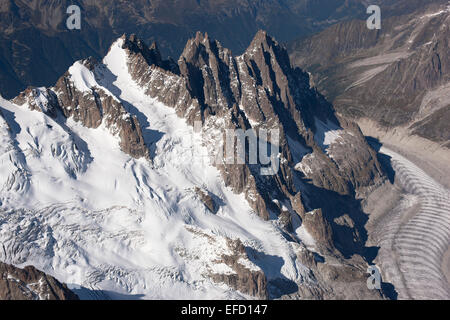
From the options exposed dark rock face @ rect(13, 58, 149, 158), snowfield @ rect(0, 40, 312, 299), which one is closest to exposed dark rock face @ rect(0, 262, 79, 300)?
snowfield @ rect(0, 40, 312, 299)

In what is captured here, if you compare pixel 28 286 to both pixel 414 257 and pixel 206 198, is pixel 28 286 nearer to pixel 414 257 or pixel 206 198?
pixel 206 198

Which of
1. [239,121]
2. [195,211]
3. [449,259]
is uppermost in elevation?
[239,121]

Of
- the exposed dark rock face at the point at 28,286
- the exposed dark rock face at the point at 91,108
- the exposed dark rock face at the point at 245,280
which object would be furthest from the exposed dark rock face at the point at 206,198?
the exposed dark rock face at the point at 28,286

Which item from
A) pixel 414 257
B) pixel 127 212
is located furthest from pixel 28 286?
pixel 414 257

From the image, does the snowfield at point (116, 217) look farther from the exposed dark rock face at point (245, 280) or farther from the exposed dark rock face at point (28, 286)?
the exposed dark rock face at point (28, 286)

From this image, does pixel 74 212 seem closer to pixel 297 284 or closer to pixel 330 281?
pixel 297 284
